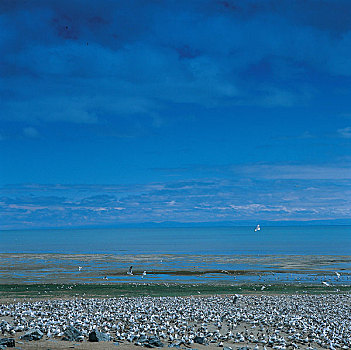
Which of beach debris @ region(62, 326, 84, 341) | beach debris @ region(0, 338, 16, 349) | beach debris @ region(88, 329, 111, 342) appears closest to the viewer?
beach debris @ region(0, 338, 16, 349)

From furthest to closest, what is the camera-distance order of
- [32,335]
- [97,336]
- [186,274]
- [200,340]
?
[186,274], [200,340], [97,336], [32,335]

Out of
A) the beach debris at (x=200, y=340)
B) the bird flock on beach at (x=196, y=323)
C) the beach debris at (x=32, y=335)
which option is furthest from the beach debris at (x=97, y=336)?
the beach debris at (x=200, y=340)

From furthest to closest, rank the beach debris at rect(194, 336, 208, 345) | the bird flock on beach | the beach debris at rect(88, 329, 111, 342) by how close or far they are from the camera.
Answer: the bird flock on beach < the beach debris at rect(194, 336, 208, 345) < the beach debris at rect(88, 329, 111, 342)

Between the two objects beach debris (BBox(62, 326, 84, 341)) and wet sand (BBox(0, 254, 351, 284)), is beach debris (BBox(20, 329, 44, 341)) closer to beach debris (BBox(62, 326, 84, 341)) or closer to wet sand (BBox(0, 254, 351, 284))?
beach debris (BBox(62, 326, 84, 341))

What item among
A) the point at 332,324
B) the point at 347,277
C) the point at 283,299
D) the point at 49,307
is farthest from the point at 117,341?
the point at 347,277

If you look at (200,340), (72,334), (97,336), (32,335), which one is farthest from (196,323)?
(32,335)

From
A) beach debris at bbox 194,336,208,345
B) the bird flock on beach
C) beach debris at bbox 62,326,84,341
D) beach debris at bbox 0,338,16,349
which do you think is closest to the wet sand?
the bird flock on beach

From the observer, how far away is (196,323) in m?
18.8

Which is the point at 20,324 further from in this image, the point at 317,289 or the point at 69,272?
the point at 69,272

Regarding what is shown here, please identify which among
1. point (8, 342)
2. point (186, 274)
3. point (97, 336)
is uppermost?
point (8, 342)

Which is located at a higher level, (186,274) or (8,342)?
(8,342)

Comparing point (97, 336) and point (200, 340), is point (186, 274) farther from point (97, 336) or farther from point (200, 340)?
point (97, 336)

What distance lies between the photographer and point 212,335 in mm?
16297

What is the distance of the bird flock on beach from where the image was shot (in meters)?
15.5
